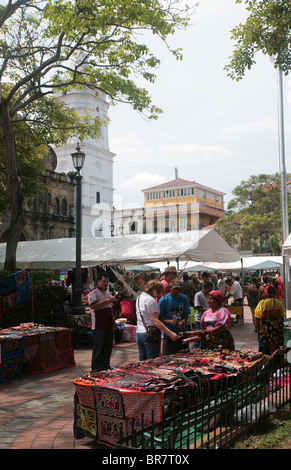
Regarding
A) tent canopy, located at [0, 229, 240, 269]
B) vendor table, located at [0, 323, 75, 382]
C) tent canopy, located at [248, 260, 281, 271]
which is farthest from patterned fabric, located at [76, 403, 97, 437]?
tent canopy, located at [248, 260, 281, 271]

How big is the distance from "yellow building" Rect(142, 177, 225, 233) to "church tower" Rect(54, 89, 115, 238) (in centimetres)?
1160

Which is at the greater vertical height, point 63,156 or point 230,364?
point 63,156

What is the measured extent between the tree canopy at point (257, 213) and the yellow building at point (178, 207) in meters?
28.6

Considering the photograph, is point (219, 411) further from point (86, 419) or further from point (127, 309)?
point (127, 309)

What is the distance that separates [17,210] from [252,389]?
373 inches

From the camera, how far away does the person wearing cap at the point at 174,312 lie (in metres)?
6.45

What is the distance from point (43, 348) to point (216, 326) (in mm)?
3740

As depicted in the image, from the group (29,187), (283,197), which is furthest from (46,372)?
(283,197)

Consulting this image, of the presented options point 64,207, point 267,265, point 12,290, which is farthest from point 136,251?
point 64,207

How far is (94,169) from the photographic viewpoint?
60594 mm

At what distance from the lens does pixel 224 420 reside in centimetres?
441

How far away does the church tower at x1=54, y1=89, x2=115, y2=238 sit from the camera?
56.4 meters

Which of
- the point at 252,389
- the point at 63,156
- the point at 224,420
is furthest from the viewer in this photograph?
the point at 63,156

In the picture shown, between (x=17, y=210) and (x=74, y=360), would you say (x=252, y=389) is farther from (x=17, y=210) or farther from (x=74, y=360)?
(x=17, y=210)
